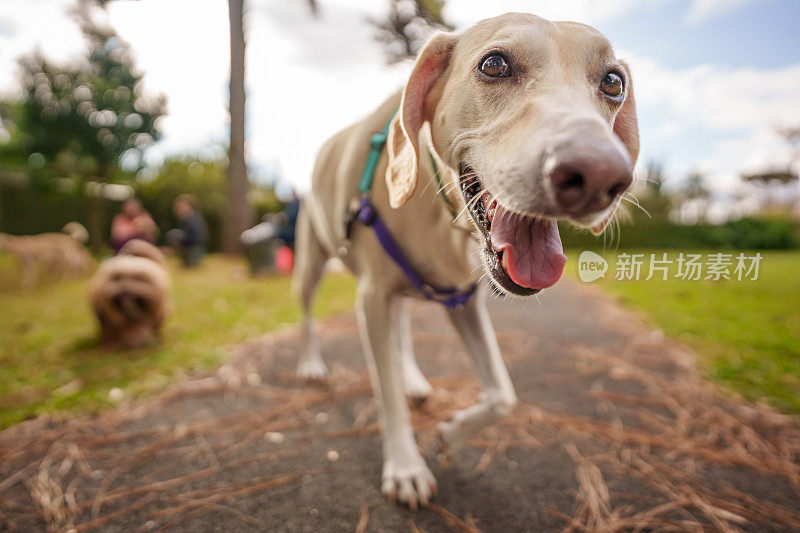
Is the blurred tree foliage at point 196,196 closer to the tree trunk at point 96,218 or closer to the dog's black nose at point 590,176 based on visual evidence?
the tree trunk at point 96,218

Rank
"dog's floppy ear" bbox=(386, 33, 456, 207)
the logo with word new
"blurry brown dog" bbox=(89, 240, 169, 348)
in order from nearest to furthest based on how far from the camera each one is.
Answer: "dog's floppy ear" bbox=(386, 33, 456, 207)
the logo with word new
"blurry brown dog" bbox=(89, 240, 169, 348)

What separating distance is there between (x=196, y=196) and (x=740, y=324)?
1441cm

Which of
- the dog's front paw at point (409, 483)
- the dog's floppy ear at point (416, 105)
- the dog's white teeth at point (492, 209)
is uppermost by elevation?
the dog's floppy ear at point (416, 105)

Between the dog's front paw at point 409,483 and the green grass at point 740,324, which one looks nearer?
the dog's front paw at point 409,483

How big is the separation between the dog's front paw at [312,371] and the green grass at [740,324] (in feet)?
8.68

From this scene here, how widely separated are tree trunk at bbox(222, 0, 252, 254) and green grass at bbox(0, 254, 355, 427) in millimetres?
2419

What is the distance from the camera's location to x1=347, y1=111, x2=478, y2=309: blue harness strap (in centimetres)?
158

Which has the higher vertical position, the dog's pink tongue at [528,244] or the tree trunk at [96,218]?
the dog's pink tongue at [528,244]

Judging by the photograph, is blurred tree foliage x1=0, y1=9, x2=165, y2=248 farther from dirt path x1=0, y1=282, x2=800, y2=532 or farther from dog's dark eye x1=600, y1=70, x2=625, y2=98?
dog's dark eye x1=600, y1=70, x2=625, y2=98

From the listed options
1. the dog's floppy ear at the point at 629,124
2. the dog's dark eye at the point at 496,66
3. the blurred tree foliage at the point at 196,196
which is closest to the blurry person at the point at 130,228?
the blurred tree foliage at the point at 196,196

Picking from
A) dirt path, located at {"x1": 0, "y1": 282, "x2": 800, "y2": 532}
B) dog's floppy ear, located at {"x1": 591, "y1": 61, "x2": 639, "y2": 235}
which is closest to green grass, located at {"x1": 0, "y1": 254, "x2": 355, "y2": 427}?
dirt path, located at {"x1": 0, "y1": 282, "x2": 800, "y2": 532}

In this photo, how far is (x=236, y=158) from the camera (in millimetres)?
9164

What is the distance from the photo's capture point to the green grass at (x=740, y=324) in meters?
2.71

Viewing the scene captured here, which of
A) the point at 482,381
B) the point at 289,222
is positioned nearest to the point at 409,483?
the point at 482,381
